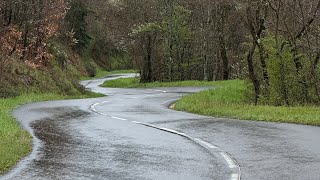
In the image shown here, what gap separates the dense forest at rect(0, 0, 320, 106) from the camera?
25.4m

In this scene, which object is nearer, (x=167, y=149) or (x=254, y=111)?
(x=167, y=149)

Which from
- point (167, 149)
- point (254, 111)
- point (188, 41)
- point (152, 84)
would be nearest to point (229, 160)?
point (167, 149)

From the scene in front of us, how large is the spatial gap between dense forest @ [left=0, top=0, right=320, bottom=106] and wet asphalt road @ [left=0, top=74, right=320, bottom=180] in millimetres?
9032

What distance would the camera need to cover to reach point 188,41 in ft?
173

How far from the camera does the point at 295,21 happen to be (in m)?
27.7

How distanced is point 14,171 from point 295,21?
2166 centimetres

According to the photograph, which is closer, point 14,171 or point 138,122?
point 14,171

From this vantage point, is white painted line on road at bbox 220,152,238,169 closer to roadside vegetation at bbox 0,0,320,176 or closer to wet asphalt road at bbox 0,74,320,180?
wet asphalt road at bbox 0,74,320,180

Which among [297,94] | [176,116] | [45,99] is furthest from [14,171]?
[45,99]

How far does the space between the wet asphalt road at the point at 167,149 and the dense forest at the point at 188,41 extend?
9.03 m

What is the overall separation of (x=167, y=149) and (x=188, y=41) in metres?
41.7

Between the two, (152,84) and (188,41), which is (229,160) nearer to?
(152,84)

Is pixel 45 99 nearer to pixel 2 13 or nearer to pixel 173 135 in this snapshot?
pixel 2 13

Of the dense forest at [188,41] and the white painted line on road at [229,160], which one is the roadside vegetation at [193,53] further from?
the white painted line on road at [229,160]
